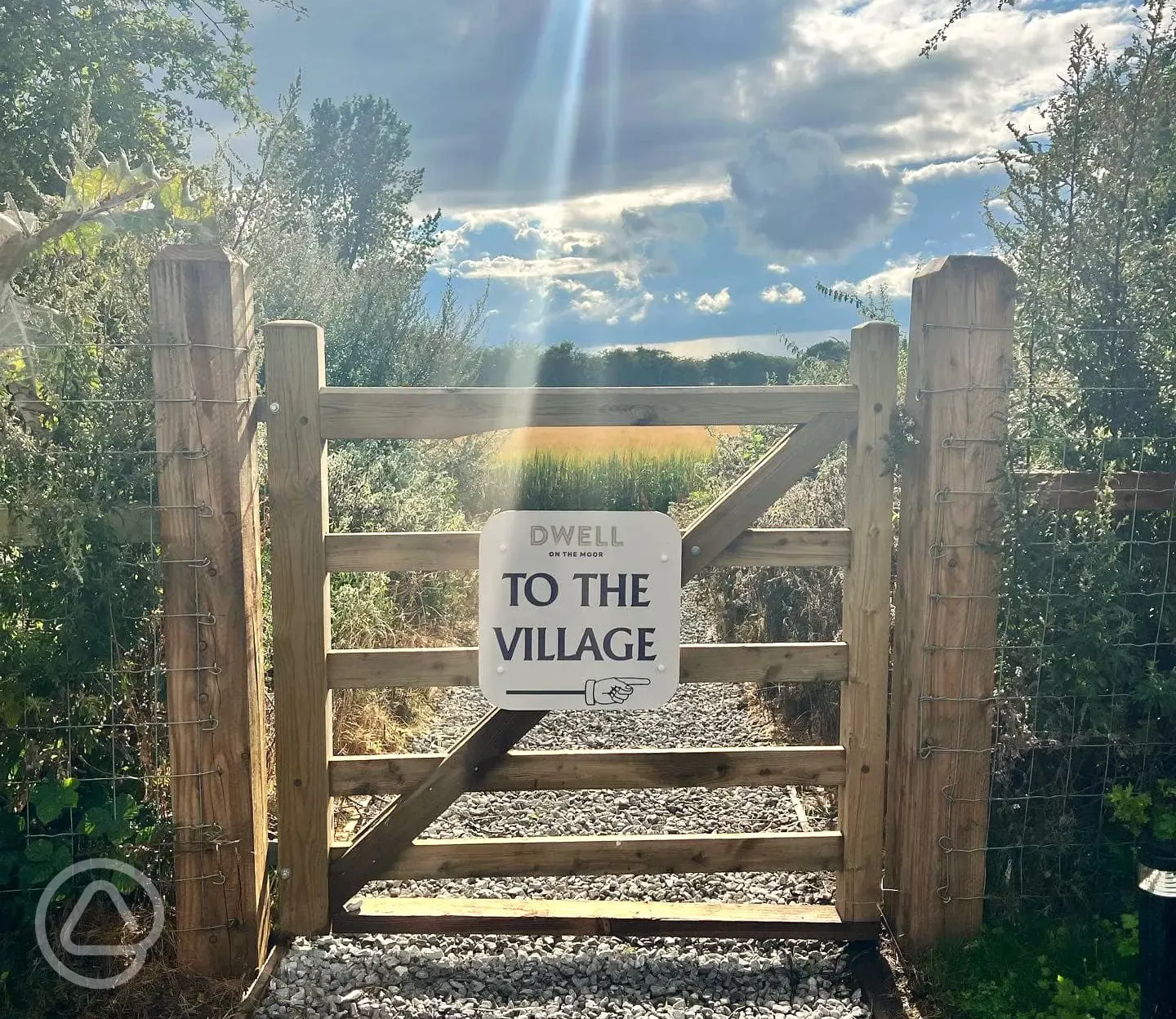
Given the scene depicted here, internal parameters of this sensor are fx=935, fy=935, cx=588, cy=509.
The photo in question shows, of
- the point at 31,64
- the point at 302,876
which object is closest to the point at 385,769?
the point at 302,876

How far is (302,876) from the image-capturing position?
10.9 feet

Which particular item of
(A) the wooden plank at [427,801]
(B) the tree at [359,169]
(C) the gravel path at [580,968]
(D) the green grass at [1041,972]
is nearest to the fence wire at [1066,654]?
(D) the green grass at [1041,972]

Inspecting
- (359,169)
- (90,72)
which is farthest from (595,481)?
(359,169)

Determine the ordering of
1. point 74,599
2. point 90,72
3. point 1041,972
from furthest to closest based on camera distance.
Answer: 1. point 90,72
2. point 1041,972
3. point 74,599

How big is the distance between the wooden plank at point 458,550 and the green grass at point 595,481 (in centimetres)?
802

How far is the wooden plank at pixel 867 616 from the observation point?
3254 millimetres

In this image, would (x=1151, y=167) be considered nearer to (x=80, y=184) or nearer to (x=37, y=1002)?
(x=80, y=184)

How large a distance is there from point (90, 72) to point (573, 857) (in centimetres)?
1221

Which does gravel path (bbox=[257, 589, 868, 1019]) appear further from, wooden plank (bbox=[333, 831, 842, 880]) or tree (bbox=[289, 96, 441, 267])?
tree (bbox=[289, 96, 441, 267])

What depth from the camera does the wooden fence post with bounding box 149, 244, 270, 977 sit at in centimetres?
300

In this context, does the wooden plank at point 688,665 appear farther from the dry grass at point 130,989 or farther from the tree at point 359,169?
the tree at point 359,169

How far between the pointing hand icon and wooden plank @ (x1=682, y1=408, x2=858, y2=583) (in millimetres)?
408

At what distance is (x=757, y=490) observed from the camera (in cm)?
323

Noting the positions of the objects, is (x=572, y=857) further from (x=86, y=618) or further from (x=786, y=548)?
(x=86, y=618)
